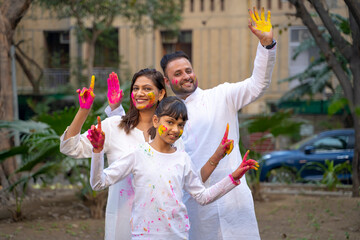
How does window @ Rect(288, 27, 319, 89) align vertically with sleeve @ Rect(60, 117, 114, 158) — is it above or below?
above

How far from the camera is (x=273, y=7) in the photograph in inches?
877

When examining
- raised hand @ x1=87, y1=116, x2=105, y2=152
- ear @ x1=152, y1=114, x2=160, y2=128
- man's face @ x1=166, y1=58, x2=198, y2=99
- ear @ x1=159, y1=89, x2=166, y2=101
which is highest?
man's face @ x1=166, y1=58, x2=198, y2=99

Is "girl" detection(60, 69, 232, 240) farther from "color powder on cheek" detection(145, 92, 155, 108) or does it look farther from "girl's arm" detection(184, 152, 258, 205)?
"girl's arm" detection(184, 152, 258, 205)

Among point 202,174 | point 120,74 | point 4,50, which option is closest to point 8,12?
point 4,50

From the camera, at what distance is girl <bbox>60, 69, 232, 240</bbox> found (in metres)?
3.13

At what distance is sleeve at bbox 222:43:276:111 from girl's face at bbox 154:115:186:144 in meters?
0.66

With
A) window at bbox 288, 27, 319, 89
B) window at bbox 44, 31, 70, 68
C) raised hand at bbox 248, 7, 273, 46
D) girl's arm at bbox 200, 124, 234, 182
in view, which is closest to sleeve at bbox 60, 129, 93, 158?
girl's arm at bbox 200, 124, 234, 182

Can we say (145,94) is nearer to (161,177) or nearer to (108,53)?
(161,177)

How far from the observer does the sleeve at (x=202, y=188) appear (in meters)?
3.09

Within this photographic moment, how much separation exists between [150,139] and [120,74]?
20.4 metres

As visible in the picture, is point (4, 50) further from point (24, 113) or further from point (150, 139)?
point (24, 113)

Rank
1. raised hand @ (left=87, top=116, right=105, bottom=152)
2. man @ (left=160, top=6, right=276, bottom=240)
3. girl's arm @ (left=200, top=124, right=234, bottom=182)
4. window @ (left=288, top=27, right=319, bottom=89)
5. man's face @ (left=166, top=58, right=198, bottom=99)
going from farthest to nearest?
window @ (left=288, top=27, right=319, bottom=89)
man's face @ (left=166, top=58, right=198, bottom=99)
man @ (left=160, top=6, right=276, bottom=240)
girl's arm @ (left=200, top=124, right=234, bottom=182)
raised hand @ (left=87, top=116, right=105, bottom=152)

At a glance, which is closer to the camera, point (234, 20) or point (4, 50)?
point (4, 50)

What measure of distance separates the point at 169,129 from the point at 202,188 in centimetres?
41
